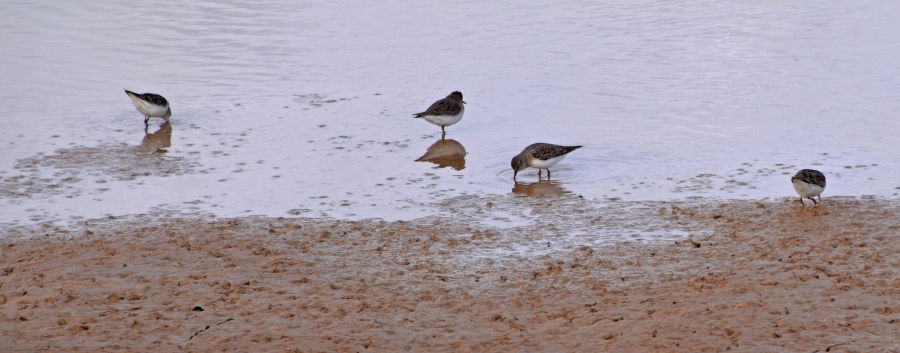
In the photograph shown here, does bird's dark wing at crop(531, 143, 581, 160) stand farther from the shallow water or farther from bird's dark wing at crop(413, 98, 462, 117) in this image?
bird's dark wing at crop(413, 98, 462, 117)

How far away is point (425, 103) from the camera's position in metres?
15.9

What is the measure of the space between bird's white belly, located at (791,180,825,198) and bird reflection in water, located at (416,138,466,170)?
13.8 ft

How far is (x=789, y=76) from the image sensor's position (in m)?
17.0

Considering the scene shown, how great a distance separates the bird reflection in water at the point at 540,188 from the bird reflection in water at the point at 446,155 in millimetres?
1114

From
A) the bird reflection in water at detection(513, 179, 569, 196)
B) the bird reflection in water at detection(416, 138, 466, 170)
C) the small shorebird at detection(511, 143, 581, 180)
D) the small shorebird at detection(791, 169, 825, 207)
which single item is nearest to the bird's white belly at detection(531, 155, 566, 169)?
the small shorebird at detection(511, 143, 581, 180)

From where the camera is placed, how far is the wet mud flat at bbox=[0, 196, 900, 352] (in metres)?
6.83

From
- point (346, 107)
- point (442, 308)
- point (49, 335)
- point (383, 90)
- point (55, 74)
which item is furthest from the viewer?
point (55, 74)

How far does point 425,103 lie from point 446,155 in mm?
2899

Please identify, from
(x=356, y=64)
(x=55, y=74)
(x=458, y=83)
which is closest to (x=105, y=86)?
(x=55, y=74)

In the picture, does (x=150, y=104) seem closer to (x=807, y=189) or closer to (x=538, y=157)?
(x=538, y=157)

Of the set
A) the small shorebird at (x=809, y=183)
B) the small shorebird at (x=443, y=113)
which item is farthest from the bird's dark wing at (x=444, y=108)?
the small shorebird at (x=809, y=183)

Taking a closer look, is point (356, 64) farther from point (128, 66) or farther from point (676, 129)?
point (676, 129)

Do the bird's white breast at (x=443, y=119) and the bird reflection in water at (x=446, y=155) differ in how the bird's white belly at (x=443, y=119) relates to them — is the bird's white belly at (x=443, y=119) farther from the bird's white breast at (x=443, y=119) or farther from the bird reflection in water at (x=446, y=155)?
the bird reflection in water at (x=446, y=155)

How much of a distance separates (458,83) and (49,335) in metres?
11.4
